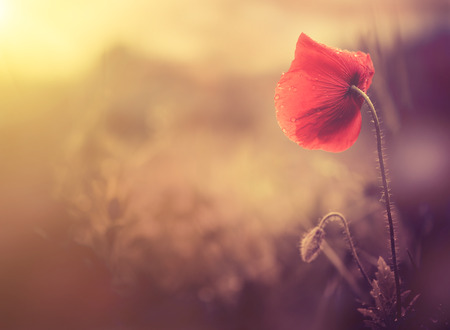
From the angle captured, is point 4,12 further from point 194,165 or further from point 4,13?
point 194,165

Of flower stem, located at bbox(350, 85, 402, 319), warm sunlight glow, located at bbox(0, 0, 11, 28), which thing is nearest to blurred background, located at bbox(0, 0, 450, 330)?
warm sunlight glow, located at bbox(0, 0, 11, 28)

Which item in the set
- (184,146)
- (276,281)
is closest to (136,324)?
(276,281)

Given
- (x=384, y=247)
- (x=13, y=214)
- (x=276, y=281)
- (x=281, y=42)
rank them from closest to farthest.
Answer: (x=384, y=247) < (x=276, y=281) < (x=13, y=214) < (x=281, y=42)

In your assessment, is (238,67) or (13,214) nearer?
(13,214)

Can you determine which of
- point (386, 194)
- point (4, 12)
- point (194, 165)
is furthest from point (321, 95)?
point (4, 12)

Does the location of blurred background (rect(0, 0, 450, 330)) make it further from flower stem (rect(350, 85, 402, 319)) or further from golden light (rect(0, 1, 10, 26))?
flower stem (rect(350, 85, 402, 319))

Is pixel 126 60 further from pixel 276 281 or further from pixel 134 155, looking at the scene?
pixel 276 281
